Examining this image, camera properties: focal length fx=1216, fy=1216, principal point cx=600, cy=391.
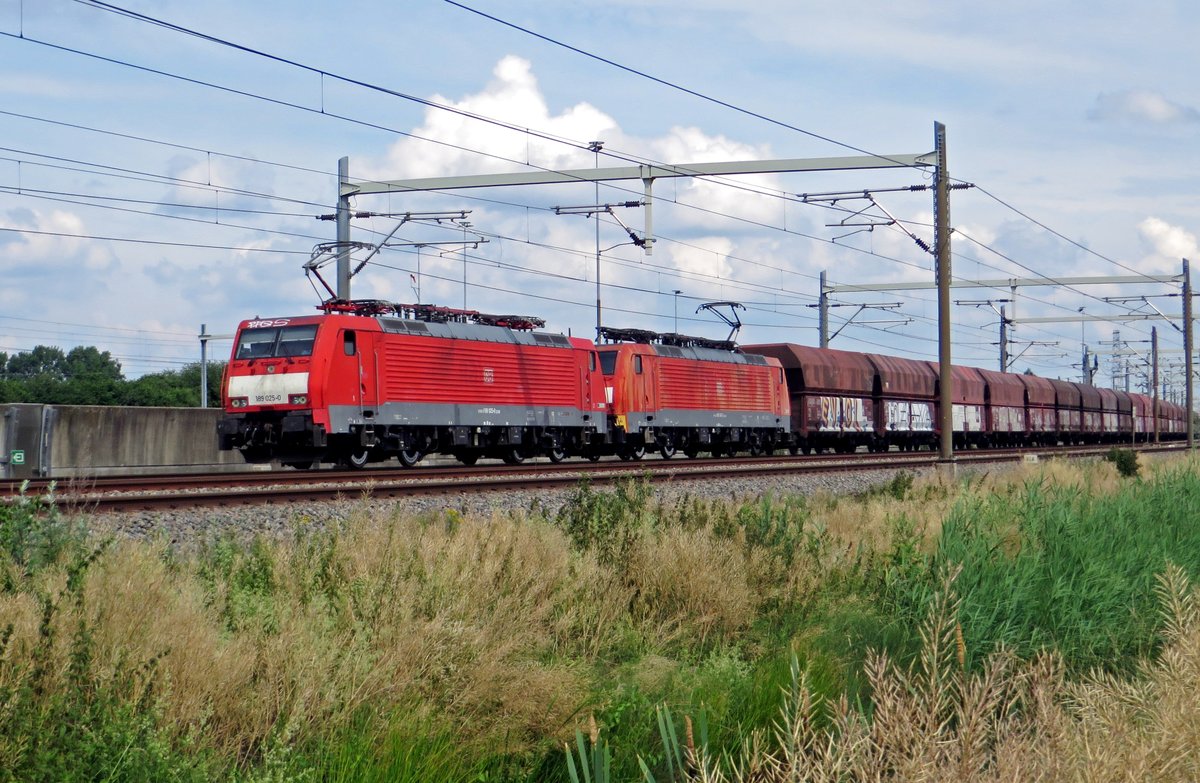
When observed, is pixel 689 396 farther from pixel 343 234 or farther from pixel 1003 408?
pixel 1003 408

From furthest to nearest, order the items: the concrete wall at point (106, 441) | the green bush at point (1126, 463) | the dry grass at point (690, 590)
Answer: the green bush at point (1126, 463) → the concrete wall at point (106, 441) → the dry grass at point (690, 590)

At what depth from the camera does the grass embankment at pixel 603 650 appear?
4676 millimetres

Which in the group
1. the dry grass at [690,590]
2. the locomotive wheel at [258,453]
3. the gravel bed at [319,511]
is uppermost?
the locomotive wheel at [258,453]

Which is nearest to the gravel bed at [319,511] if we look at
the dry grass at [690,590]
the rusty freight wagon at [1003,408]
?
the dry grass at [690,590]

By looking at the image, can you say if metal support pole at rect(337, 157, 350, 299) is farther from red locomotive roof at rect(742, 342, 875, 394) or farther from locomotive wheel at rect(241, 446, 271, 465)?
red locomotive roof at rect(742, 342, 875, 394)

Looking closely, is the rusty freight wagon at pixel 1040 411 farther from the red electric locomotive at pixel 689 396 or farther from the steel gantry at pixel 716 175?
the steel gantry at pixel 716 175

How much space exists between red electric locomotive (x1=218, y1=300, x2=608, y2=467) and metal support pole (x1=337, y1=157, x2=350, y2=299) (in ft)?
2.99

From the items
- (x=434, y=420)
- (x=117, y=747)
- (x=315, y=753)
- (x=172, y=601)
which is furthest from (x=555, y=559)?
(x=434, y=420)

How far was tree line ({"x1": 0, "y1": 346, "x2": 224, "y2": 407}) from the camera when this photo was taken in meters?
77.5

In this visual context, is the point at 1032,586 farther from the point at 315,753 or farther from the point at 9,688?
the point at 9,688

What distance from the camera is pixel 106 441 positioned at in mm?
25484

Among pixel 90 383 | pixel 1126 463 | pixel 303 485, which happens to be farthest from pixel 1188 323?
pixel 90 383

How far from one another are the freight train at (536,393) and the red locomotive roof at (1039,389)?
5.80 meters

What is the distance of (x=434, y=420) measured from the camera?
25.6m
